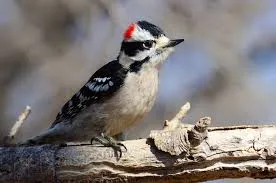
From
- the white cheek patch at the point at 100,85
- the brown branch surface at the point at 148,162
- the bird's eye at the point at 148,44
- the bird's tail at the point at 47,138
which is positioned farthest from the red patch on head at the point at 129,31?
the brown branch surface at the point at 148,162

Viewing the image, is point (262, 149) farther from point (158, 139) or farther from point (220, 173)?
point (158, 139)

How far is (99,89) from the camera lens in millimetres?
5035

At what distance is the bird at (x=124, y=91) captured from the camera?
4.87m

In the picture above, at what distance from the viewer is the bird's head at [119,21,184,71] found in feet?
16.0

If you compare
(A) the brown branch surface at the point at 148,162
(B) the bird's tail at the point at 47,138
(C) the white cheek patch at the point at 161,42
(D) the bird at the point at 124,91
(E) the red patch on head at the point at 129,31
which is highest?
(E) the red patch on head at the point at 129,31

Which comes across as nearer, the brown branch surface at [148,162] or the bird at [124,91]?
the brown branch surface at [148,162]

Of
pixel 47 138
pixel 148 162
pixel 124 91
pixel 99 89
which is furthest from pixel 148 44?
pixel 148 162

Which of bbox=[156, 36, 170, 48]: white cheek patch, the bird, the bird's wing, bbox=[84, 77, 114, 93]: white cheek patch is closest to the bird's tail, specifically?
the bird

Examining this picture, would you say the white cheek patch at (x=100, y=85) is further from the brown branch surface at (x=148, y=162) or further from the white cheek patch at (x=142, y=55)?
the brown branch surface at (x=148, y=162)

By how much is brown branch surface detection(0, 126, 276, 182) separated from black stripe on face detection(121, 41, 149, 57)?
108 centimetres

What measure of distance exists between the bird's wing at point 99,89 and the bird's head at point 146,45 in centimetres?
9

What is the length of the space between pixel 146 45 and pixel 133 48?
10 centimetres

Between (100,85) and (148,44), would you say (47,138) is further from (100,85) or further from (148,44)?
(148,44)

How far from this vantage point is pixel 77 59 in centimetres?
811
